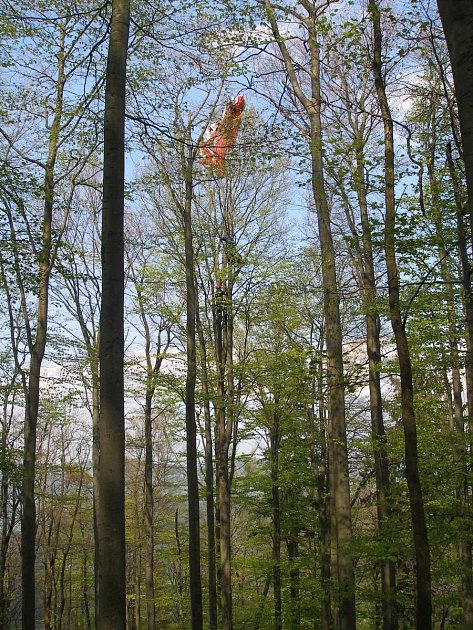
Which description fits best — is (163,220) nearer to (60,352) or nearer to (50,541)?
(60,352)

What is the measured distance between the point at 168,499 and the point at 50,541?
5.44 m

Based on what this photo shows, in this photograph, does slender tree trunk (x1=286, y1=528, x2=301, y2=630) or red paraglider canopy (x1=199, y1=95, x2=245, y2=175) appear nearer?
red paraglider canopy (x1=199, y1=95, x2=245, y2=175)

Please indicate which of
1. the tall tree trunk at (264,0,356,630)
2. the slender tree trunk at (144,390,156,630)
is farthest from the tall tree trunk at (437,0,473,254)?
the slender tree trunk at (144,390,156,630)

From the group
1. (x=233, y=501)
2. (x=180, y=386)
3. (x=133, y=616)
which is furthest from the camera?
(x=133, y=616)

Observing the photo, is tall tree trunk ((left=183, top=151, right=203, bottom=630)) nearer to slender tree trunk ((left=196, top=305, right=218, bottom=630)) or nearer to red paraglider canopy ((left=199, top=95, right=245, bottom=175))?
red paraglider canopy ((left=199, top=95, right=245, bottom=175))

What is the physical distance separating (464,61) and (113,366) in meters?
3.36

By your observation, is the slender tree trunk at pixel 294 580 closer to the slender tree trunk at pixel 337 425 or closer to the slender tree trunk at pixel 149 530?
the slender tree trunk at pixel 149 530

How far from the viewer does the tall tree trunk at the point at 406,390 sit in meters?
6.70

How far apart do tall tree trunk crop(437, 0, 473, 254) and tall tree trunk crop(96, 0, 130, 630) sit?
10.0 ft

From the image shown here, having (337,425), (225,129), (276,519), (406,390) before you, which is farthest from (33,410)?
(406,390)

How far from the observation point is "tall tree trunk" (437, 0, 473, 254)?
2803mm

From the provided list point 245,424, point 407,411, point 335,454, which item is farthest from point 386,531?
point 245,424

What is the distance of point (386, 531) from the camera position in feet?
37.9

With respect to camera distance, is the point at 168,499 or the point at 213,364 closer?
the point at 213,364
